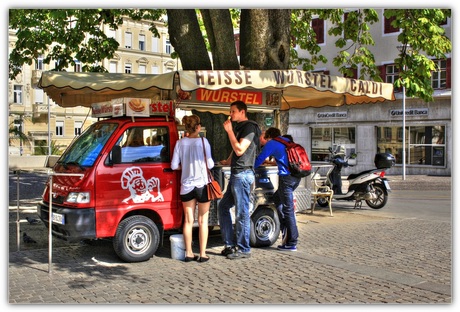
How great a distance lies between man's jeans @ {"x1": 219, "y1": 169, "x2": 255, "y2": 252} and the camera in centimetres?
734

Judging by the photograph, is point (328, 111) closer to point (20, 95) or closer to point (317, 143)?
point (317, 143)

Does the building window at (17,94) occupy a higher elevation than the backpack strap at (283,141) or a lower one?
higher

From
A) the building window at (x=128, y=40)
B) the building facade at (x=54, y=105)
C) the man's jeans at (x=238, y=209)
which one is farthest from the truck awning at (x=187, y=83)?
the building window at (x=128, y=40)

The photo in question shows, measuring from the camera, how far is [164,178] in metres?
7.39

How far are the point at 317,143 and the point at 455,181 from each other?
85.8ft

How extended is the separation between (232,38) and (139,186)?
4092mm

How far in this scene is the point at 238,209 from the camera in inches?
291

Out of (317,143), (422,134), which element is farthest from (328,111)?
(422,134)

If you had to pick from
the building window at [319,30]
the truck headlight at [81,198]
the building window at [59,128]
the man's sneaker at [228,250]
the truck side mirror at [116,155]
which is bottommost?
the man's sneaker at [228,250]

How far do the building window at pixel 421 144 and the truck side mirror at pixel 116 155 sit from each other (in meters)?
23.4

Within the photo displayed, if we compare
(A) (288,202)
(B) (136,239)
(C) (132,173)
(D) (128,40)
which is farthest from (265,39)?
(D) (128,40)

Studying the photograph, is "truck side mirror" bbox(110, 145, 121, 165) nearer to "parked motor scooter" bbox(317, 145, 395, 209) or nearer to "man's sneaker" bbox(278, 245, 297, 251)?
"man's sneaker" bbox(278, 245, 297, 251)

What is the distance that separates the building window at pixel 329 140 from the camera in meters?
31.3

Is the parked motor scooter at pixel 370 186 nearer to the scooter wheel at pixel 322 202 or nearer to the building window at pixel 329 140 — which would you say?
the scooter wheel at pixel 322 202
